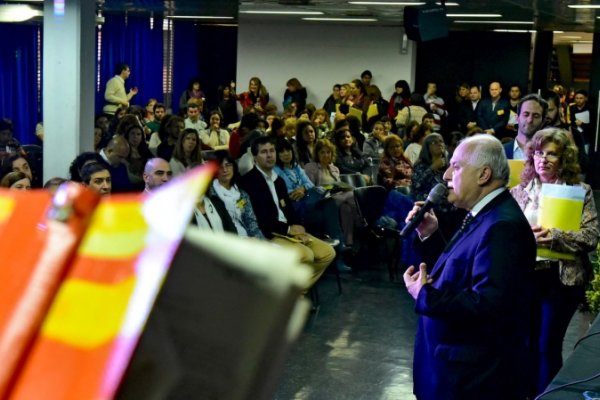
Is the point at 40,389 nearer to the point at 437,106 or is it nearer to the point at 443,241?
the point at 443,241

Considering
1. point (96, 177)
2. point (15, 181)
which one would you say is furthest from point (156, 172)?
point (15, 181)

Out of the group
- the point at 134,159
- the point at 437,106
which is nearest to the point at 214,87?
the point at 437,106

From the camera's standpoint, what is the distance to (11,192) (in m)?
0.71

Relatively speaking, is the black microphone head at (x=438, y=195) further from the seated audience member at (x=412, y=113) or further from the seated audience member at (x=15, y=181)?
the seated audience member at (x=412, y=113)

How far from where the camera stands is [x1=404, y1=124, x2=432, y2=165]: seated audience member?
12948 mm

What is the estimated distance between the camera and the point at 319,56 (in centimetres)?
2280

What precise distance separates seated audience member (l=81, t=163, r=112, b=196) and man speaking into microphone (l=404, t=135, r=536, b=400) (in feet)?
9.95

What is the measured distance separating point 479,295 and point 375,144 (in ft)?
38.8

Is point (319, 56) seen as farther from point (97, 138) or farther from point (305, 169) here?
point (305, 169)

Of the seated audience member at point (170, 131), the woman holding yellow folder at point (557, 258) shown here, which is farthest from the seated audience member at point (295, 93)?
the woman holding yellow folder at point (557, 258)

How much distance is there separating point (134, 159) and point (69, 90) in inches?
111

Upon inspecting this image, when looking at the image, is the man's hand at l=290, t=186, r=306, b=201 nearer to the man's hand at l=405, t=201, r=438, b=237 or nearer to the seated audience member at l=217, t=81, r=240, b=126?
the man's hand at l=405, t=201, r=438, b=237

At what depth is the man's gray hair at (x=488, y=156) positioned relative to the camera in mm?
3551

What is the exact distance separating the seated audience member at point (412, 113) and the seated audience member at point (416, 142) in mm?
5676
